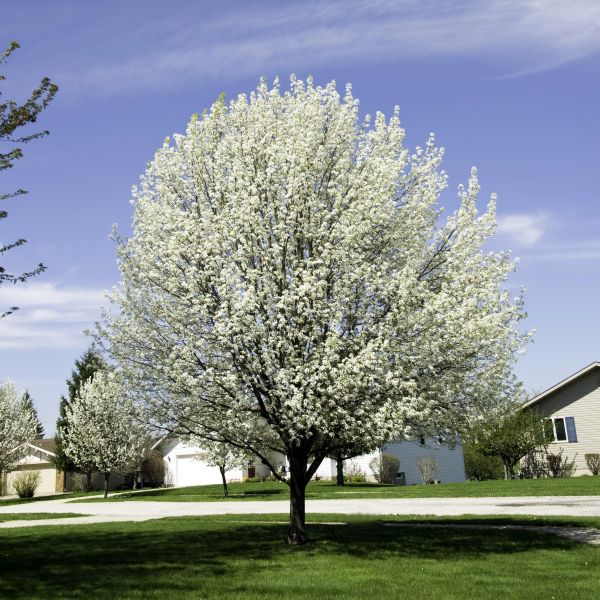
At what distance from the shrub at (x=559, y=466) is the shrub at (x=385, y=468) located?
10.9 m

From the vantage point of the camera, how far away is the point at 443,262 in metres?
16.2

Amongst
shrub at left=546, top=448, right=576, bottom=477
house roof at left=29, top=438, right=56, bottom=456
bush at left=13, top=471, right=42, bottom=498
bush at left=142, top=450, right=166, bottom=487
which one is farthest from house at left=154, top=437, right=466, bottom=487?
house roof at left=29, top=438, right=56, bottom=456

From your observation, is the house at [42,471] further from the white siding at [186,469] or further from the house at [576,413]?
the house at [576,413]

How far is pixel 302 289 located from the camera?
542 inches

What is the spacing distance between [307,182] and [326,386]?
4.67 m

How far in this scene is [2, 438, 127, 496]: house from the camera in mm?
66875

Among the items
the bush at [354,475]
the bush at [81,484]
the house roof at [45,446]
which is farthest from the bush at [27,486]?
the bush at [354,475]

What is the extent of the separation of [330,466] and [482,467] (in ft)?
47.2

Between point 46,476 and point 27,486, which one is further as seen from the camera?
point 46,476

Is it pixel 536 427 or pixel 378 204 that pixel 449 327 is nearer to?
pixel 378 204

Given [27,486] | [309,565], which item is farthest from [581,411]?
[27,486]

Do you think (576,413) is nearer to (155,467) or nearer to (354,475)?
(354,475)

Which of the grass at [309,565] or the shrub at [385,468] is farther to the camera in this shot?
the shrub at [385,468]

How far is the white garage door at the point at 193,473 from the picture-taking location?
6106cm
